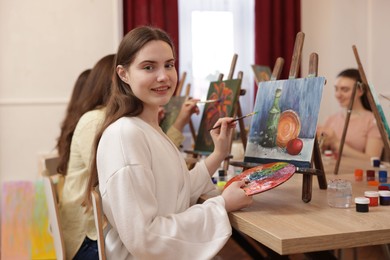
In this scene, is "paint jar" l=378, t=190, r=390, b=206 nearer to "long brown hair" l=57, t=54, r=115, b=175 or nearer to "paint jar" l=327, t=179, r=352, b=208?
"paint jar" l=327, t=179, r=352, b=208

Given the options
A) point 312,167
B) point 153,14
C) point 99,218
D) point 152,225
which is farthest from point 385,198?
point 153,14

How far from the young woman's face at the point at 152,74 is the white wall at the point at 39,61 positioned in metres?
2.98

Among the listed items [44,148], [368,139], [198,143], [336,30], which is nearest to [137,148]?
[198,143]

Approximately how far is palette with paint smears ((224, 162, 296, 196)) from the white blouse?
0.11m

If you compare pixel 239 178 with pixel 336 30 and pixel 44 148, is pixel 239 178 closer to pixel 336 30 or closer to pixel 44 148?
pixel 44 148

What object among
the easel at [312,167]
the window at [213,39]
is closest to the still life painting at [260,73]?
the window at [213,39]

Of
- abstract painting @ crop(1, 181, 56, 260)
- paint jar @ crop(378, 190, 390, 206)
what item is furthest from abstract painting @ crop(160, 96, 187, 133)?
paint jar @ crop(378, 190, 390, 206)

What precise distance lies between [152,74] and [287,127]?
1.66ft

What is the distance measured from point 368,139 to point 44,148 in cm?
261

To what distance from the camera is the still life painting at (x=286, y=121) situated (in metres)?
1.70

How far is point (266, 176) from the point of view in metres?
1.61

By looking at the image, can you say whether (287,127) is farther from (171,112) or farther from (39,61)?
(39,61)

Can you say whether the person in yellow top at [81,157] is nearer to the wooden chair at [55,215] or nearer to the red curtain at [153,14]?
the wooden chair at [55,215]

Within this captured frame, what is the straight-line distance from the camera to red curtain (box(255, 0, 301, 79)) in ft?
16.3
